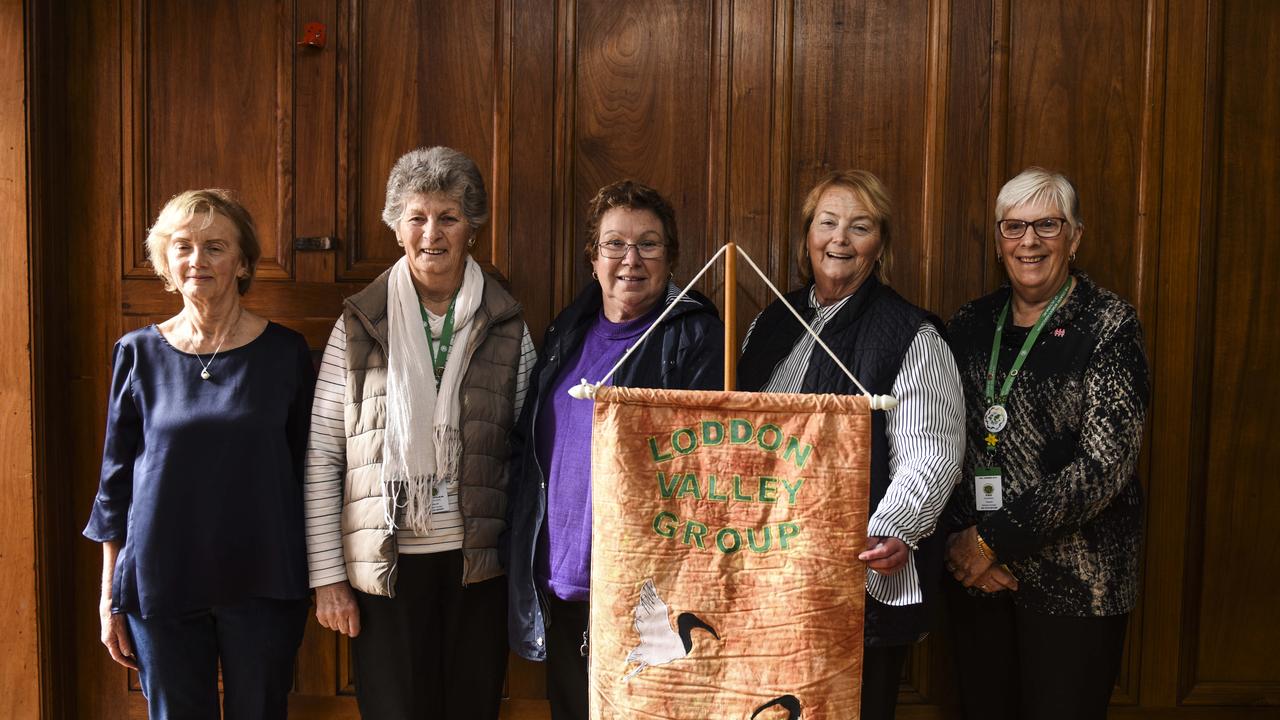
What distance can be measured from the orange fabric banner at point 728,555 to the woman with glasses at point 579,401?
0.88 ft

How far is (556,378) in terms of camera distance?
6.29 feet

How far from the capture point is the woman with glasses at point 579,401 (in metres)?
1.79

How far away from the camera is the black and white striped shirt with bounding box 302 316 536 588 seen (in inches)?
73.9

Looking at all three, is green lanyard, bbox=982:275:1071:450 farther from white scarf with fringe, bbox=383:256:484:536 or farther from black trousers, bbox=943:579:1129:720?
white scarf with fringe, bbox=383:256:484:536

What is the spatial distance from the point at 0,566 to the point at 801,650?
2.30 meters

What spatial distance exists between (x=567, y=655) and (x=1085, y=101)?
214 centimetres

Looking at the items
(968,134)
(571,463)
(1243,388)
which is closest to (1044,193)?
(968,134)

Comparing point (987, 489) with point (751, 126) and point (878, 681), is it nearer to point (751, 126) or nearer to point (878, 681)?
point (878, 681)

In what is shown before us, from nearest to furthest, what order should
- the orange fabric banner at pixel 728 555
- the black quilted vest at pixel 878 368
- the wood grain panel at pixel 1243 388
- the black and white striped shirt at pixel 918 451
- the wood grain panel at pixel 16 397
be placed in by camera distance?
the orange fabric banner at pixel 728 555 → the black and white striped shirt at pixel 918 451 → the black quilted vest at pixel 878 368 → the wood grain panel at pixel 16 397 → the wood grain panel at pixel 1243 388

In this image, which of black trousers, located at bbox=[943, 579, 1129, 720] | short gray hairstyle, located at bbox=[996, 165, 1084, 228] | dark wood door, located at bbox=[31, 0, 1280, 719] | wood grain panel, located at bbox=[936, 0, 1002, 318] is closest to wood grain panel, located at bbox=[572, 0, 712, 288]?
dark wood door, located at bbox=[31, 0, 1280, 719]

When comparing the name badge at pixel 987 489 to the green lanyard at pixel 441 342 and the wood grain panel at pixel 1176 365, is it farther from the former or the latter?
the green lanyard at pixel 441 342

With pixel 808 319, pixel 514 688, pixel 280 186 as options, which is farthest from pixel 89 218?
pixel 808 319

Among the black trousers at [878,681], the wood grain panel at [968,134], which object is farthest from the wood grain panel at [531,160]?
the black trousers at [878,681]

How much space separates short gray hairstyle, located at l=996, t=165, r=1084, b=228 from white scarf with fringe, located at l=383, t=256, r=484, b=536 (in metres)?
1.38
